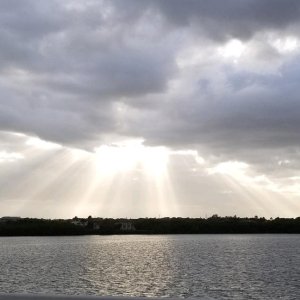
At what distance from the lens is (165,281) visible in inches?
1844

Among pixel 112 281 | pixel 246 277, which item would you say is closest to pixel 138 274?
pixel 112 281

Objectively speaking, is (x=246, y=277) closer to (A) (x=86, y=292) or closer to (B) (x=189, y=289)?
(B) (x=189, y=289)

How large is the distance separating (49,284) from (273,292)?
18.7 m

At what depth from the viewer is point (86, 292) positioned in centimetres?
3809

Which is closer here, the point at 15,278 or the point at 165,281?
the point at 165,281

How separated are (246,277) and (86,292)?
18.2m

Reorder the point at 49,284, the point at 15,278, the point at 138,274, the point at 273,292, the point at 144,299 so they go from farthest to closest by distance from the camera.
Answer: the point at 138,274, the point at 15,278, the point at 49,284, the point at 273,292, the point at 144,299

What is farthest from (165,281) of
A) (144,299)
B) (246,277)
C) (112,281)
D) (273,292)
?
(144,299)

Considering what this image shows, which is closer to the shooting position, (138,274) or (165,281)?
(165,281)

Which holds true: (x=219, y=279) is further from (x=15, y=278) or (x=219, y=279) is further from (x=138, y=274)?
(x=15, y=278)

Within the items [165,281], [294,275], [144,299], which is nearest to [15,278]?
[165,281]

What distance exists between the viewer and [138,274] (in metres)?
54.3

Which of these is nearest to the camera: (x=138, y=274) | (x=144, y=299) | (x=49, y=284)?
(x=144, y=299)

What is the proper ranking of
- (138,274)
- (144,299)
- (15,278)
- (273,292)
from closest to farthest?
(144,299), (273,292), (15,278), (138,274)
